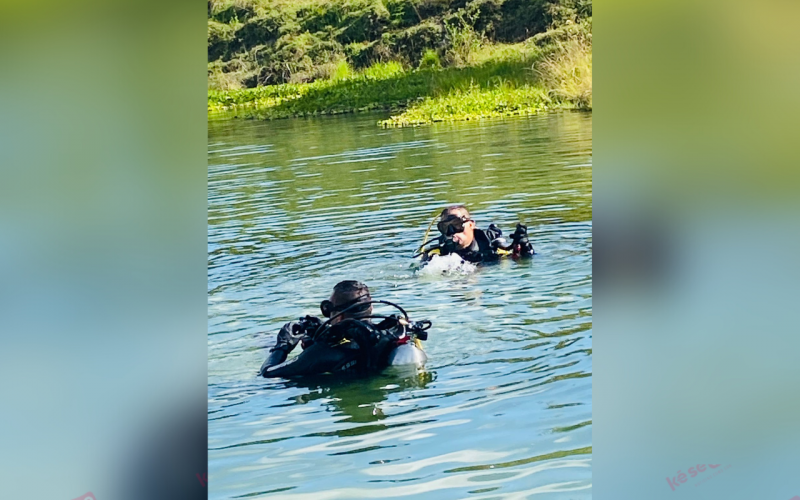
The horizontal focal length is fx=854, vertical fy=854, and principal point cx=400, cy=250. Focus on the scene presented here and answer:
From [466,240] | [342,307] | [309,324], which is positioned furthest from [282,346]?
[466,240]

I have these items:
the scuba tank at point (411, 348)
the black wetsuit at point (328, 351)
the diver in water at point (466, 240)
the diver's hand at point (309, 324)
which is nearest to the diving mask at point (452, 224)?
the diver in water at point (466, 240)

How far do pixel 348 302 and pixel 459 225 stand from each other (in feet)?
1.63

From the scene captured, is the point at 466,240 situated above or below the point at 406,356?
above

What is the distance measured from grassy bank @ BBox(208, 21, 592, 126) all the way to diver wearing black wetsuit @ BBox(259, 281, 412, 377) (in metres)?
0.73

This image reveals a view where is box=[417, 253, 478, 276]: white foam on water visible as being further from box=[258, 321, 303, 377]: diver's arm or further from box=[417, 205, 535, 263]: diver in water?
box=[258, 321, 303, 377]: diver's arm

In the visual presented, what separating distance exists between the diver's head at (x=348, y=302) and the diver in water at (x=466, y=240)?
0.28 metres

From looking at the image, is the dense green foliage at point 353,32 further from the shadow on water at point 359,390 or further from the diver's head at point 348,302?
the shadow on water at point 359,390

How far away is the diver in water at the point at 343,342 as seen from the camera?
9.80 ft

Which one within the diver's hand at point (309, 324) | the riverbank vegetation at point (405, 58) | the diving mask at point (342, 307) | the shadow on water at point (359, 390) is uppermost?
the riverbank vegetation at point (405, 58)

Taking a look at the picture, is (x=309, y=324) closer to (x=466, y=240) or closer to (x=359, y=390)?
(x=359, y=390)

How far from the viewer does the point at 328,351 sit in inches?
118
